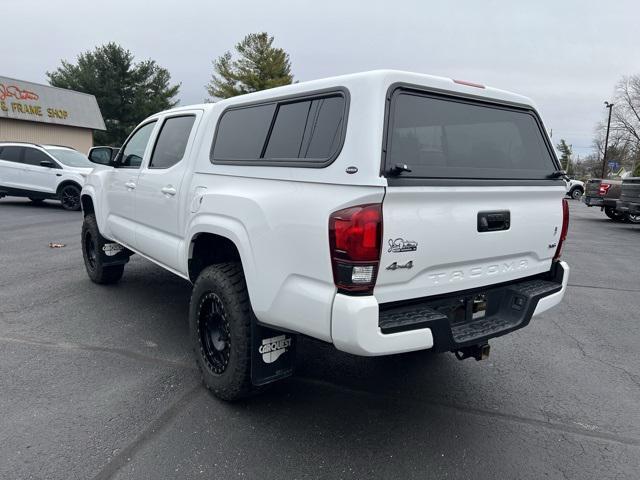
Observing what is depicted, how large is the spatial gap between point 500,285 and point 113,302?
4045 millimetres

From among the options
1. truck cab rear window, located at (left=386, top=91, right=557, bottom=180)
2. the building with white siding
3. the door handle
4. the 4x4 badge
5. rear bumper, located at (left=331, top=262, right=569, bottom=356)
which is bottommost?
rear bumper, located at (left=331, top=262, right=569, bottom=356)

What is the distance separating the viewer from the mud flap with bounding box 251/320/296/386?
2.93 m

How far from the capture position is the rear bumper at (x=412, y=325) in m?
2.35

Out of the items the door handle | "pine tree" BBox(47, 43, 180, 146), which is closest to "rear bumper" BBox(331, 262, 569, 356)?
the door handle

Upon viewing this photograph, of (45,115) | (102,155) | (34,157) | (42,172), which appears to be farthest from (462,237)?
(45,115)

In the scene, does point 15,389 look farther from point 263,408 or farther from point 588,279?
point 588,279

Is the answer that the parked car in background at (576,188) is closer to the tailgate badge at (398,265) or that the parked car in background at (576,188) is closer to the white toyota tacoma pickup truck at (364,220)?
the white toyota tacoma pickup truck at (364,220)

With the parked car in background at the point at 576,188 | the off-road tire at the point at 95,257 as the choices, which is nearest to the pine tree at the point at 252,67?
the parked car in background at the point at 576,188

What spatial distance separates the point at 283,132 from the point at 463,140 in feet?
3.66

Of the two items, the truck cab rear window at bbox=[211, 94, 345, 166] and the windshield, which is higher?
the truck cab rear window at bbox=[211, 94, 345, 166]

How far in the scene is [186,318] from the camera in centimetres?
492

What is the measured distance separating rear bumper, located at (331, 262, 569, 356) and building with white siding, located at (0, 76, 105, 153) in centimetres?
2832

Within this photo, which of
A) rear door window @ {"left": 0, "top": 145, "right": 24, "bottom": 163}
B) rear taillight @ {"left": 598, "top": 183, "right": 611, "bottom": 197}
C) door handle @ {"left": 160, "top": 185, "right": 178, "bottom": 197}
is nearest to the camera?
door handle @ {"left": 160, "top": 185, "right": 178, "bottom": 197}

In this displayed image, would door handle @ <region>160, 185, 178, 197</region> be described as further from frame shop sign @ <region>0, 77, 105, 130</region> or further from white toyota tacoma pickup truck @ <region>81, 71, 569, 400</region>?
frame shop sign @ <region>0, 77, 105, 130</region>
